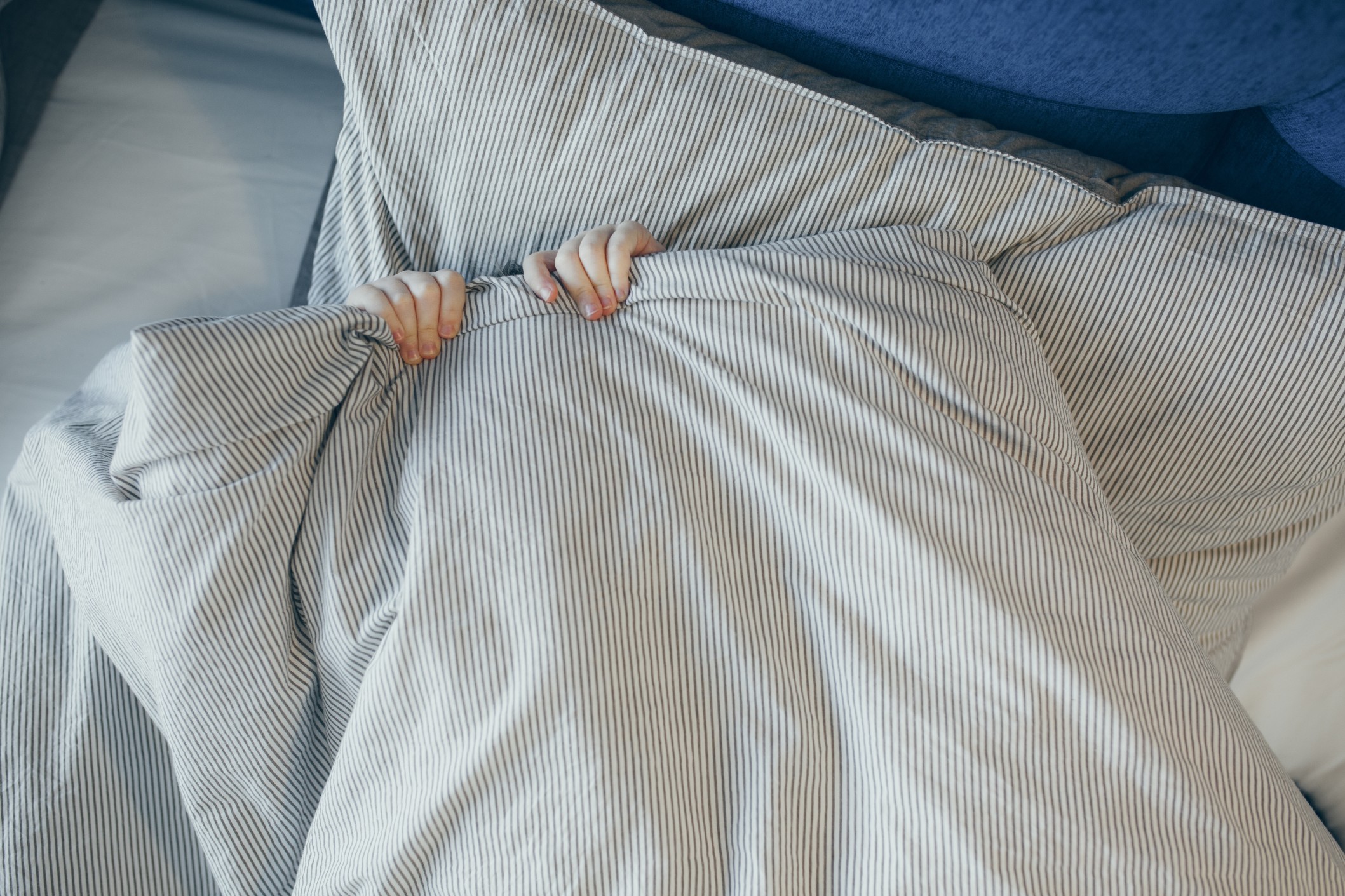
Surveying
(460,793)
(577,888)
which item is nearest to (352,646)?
(460,793)

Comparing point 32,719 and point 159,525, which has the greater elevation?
point 159,525

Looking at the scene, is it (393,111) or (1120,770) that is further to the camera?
(393,111)

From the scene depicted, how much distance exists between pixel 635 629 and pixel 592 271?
32 cm

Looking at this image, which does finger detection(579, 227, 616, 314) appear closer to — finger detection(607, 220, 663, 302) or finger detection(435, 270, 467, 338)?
finger detection(607, 220, 663, 302)

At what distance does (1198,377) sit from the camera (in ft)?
2.56

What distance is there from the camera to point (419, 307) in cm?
75

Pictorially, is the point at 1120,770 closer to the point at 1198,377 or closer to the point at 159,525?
the point at 1198,377

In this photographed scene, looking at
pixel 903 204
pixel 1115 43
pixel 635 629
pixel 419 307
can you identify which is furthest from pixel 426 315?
pixel 1115 43

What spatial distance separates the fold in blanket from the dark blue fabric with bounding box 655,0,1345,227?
208 mm

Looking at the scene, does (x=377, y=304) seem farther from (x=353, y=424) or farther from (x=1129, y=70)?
(x=1129, y=70)

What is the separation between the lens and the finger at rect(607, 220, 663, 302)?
2.45 feet

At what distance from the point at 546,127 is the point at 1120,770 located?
2.35 feet

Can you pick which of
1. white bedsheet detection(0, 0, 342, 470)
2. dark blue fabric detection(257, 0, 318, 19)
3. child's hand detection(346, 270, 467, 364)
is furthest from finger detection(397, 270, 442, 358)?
dark blue fabric detection(257, 0, 318, 19)

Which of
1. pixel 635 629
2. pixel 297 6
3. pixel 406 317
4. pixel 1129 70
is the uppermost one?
pixel 1129 70
